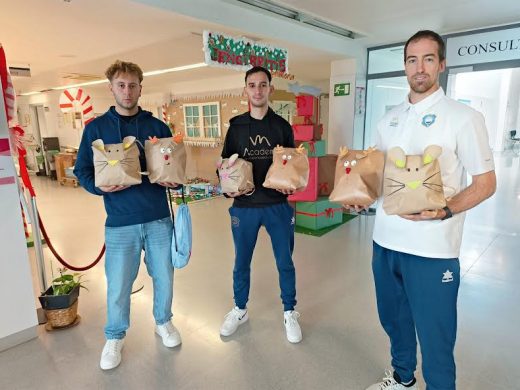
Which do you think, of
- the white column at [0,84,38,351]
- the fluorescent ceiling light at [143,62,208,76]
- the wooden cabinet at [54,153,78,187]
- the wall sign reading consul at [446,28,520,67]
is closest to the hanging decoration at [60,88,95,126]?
the white column at [0,84,38,351]

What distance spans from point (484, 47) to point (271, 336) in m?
4.51

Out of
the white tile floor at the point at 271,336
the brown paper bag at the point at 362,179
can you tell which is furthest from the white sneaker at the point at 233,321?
the brown paper bag at the point at 362,179

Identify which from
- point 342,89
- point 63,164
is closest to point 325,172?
point 342,89

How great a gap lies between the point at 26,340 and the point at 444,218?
2.51 m

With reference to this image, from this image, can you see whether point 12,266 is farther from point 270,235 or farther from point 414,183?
point 414,183

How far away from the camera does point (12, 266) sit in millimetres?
2137

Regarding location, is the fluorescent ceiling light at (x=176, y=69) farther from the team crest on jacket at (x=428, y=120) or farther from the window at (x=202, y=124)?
the team crest on jacket at (x=428, y=120)

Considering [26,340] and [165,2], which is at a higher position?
[165,2]

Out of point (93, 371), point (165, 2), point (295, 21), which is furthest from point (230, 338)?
point (295, 21)

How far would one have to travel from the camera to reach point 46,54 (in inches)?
204

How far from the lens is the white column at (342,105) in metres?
5.31

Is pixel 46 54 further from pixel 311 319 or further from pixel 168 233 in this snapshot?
pixel 311 319

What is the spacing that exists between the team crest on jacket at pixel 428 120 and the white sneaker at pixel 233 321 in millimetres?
1621

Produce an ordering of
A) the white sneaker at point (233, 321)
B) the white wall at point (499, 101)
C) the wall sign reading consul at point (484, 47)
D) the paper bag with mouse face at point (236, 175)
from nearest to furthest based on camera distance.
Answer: the paper bag with mouse face at point (236, 175) < the white sneaker at point (233, 321) < the wall sign reading consul at point (484, 47) < the white wall at point (499, 101)
